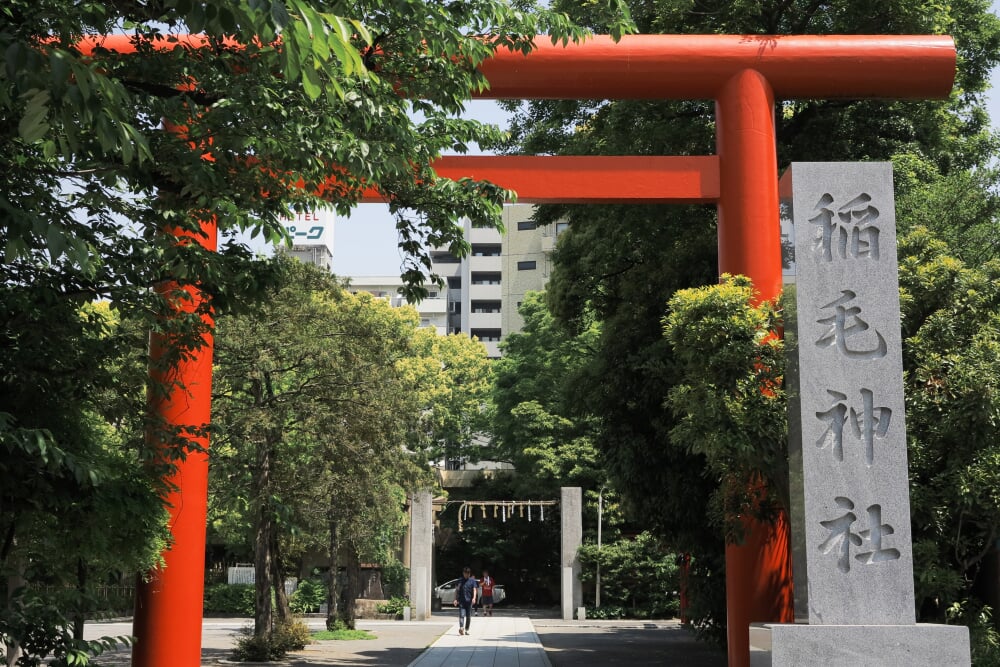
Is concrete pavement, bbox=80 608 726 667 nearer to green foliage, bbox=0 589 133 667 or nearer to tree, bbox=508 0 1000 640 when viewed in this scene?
tree, bbox=508 0 1000 640

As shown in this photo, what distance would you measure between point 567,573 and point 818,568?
2367cm

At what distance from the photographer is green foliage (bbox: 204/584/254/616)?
32062 millimetres

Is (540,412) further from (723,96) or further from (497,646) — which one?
(723,96)

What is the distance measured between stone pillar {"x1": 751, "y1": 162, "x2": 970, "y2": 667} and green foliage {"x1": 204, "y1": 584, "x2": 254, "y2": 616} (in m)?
27.1

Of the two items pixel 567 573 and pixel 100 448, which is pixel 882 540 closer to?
pixel 100 448

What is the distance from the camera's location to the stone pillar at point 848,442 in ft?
21.7

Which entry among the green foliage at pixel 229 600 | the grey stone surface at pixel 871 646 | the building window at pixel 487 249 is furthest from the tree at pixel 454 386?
the grey stone surface at pixel 871 646

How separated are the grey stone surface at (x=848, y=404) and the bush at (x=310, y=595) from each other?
25.9 meters

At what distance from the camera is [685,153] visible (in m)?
14.3

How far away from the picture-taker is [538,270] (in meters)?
55.7

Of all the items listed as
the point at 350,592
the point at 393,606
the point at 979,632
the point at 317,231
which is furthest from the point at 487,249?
the point at 979,632

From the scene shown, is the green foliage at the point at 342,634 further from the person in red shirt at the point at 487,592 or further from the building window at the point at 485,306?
the building window at the point at 485,306

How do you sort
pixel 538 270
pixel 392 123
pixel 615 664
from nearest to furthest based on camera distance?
pixel 392 123
pixel 615 664
pixel 538 270

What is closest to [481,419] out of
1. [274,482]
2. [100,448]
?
[274,482]
